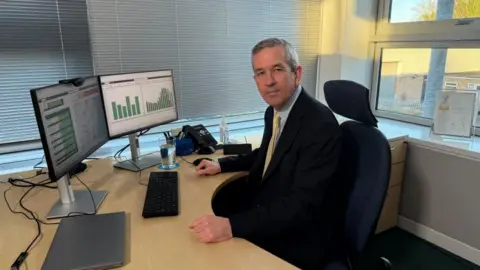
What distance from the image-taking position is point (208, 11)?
249 centimetres

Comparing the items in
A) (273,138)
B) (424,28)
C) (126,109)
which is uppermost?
(424,28)

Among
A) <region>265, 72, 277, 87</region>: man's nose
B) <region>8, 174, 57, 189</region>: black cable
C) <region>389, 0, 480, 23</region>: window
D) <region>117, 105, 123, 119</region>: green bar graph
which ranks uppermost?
<region>389, 0, 480, 23</region>: window

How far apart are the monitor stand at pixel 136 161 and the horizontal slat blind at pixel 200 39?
0.59m

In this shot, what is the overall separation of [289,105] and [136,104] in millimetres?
870

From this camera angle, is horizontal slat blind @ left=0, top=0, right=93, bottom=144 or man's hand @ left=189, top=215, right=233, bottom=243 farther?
horizontal slat blind @ left=0, top=0, right=93, bottom=144

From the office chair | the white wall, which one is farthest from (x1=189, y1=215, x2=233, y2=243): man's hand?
the white wall

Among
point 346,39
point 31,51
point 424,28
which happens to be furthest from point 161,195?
point 424,28

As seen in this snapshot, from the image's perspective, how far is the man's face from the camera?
1.38m

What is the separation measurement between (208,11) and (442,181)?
202 centimetres

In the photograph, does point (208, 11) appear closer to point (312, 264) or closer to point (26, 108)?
point (26, 108)

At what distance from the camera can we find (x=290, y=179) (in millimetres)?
1366

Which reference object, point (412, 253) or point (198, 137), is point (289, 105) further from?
point (412, 253)

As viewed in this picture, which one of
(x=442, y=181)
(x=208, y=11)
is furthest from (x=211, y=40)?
(x=442, y=181)

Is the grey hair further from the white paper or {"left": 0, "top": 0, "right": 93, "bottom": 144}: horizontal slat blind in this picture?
the white paper
